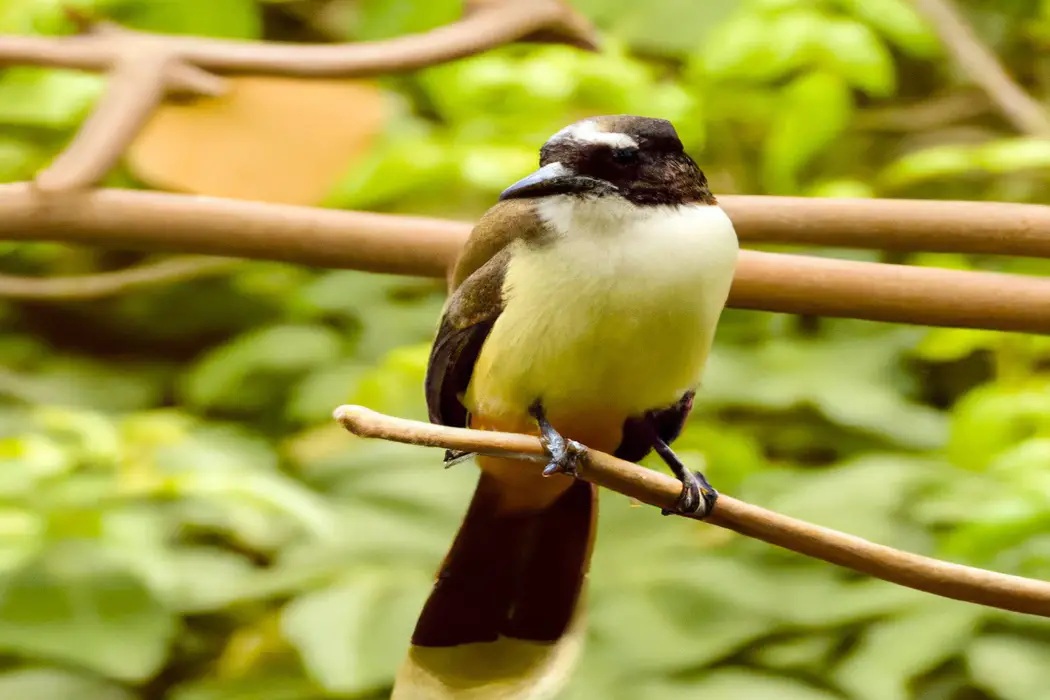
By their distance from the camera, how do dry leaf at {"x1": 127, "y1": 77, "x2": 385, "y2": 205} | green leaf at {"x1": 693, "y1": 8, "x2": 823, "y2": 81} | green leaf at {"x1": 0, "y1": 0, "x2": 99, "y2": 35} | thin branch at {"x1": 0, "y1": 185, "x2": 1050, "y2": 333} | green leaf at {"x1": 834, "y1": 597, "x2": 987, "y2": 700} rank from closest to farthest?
thin branch at {"x1": 0, "y1": 185, "x2": 1050, "y2": 333}, green leaf at {"x1": 834, "y1": 597, "x2": 987, "y2": 700}, dry leaf at {"x1": 127, "y1": 77, "x2": 385, "y2": 205}, green leaf at {"x1": 693, "y1": 8, "x2": 823, "y2": 81}, green leaf at {"x1": 0, "y1": 0, "x2": 99, "y2": 35}

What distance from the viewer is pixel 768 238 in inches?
24.2

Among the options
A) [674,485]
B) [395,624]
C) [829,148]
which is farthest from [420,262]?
[829,148]

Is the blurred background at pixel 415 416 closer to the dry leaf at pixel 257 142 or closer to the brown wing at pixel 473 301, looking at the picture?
the dry leaf at pixel 257 142

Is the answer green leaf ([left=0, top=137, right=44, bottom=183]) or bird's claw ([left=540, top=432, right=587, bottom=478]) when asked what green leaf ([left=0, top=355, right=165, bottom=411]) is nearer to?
green leaf ([left=0, top=137, right=44, bottom=183])

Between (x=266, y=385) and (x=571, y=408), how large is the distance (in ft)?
2.78

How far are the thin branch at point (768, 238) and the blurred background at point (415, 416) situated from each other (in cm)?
12

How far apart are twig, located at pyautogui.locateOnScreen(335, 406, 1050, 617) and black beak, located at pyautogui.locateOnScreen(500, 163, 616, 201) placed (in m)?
0.09

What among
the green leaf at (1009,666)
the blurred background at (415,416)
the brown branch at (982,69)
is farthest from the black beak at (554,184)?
the brown branch at (982,69)

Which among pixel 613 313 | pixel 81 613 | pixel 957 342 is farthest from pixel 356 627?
pixel 957 342

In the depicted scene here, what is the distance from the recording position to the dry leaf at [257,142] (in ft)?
2.86

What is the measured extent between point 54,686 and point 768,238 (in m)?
0.69

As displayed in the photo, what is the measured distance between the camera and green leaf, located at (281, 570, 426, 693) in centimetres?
80

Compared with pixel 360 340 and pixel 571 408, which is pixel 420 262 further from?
pixel 360 340

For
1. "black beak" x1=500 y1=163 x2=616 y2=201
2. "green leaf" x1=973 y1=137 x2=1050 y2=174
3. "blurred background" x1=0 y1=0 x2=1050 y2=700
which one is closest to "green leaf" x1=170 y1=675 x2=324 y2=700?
"blurred background" x1=0 y1=0 x2=1050 y2=700
